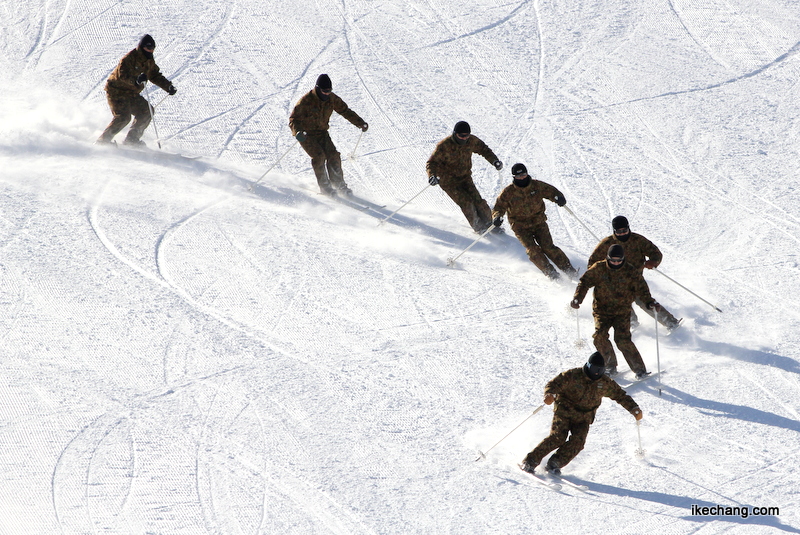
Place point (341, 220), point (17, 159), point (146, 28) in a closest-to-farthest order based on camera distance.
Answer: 1. point (341, 220)
2. point (17, 159)
3. point (146, 28)

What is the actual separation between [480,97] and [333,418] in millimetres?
7213

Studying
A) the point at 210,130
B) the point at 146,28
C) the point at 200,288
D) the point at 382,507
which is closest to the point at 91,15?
the point at 146,28

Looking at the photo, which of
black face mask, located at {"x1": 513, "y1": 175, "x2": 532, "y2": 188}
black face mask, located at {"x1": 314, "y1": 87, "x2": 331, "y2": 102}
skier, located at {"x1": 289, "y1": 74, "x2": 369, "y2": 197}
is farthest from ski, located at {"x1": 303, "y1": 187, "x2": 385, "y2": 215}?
black face mask, located at {"x1": 513, "y1": 175, "x2": 532, "y2": 188}

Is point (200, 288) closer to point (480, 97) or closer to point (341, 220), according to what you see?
point (341, 220)

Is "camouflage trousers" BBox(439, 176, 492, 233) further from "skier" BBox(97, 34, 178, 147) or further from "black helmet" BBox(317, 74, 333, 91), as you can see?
"skier" BBox(97, 34, 178, 147)

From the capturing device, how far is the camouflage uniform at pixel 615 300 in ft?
27.8

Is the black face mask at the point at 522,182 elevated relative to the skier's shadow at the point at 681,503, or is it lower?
elevated

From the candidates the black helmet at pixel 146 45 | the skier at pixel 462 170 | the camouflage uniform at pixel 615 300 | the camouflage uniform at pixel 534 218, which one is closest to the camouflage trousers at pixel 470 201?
the skier at pixel 462 170

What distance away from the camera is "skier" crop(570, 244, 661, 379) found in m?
8.47

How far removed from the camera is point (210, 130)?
43.9ft

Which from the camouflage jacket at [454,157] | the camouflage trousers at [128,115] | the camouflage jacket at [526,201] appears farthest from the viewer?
the camouflage trousers at [128,115]

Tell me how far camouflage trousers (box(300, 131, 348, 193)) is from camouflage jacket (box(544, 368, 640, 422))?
5.34 metres

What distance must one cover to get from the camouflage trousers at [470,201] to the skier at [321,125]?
1.39 meters

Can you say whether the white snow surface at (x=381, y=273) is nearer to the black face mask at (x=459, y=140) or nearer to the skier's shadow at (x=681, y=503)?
the skier's shadow at (x=681, y=503)
